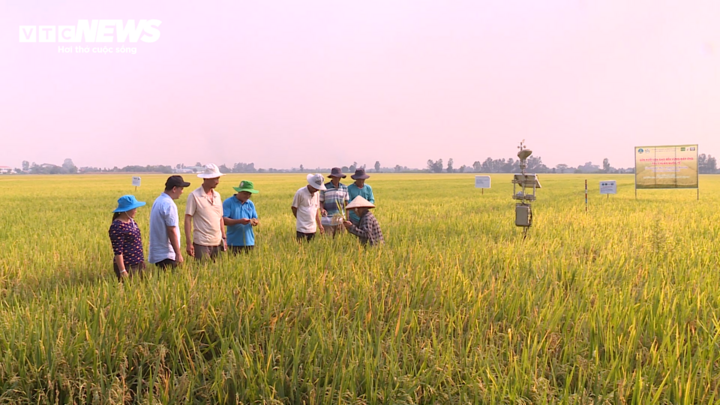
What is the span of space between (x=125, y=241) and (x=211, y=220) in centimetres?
112

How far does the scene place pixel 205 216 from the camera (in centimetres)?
538

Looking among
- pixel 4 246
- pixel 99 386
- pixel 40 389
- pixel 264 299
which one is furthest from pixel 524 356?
pixel 4 246

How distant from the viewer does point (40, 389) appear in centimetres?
238

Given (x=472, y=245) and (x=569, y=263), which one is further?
(x=472, y=245)

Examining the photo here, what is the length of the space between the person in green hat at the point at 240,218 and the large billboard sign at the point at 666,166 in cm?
2071

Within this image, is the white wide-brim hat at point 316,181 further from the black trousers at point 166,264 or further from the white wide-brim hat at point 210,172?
the black trousers at point 166,264

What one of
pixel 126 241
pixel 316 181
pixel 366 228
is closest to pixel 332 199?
pixel 316 181

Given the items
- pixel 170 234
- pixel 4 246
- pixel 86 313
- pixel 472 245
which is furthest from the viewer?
pixel 4 246

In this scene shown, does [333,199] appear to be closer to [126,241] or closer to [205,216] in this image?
[205,216]

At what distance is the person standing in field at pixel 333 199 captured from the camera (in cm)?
703

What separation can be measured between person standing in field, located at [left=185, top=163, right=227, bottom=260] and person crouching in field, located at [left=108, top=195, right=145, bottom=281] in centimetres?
74

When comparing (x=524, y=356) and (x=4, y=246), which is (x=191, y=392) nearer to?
(x=524, y=356)

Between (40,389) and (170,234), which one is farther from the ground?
(170,234)

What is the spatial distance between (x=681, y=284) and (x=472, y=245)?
2.78 meters
